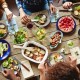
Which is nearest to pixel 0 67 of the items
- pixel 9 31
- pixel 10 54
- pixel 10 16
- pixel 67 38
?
pixel 10 54

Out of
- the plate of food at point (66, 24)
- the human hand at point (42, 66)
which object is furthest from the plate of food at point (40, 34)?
the human hand at point (42, 66)

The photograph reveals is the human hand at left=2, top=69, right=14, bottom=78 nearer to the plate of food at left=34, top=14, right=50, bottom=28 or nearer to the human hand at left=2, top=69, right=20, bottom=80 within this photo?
the human hand at left=2, top=69, right=20, bottom=80

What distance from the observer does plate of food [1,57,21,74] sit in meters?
2.42

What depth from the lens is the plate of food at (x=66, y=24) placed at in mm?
2611

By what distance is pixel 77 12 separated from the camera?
271 centimetres

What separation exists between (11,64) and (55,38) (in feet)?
1.70

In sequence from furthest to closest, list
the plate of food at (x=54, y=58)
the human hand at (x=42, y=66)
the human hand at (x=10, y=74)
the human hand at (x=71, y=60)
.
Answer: the plate of food at (x=54, y=58)
the human hand at (x=10, y=74)
the human hand at (x=42, y=66)
the human hand at (x=71, y=60)

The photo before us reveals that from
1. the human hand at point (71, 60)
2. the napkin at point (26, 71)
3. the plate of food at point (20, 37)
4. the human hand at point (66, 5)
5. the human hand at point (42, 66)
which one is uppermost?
the human hand at point (66, 5)

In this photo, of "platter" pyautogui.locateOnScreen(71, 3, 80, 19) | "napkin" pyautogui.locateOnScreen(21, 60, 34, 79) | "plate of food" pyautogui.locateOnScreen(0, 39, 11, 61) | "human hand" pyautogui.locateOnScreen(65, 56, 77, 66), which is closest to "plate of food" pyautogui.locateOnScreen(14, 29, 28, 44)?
"plate of food" pyautogui.locateOnScreen(0, 39, 11, 61)

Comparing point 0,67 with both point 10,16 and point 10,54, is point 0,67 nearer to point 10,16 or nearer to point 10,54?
point 10,54

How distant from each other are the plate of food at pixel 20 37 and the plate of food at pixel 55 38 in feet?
0.87

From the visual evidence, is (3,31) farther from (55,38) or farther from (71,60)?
(71,60)

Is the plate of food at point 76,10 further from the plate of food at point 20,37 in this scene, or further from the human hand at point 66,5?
the plate of food at point 20,37

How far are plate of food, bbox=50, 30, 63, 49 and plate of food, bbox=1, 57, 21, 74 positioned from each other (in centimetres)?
38
